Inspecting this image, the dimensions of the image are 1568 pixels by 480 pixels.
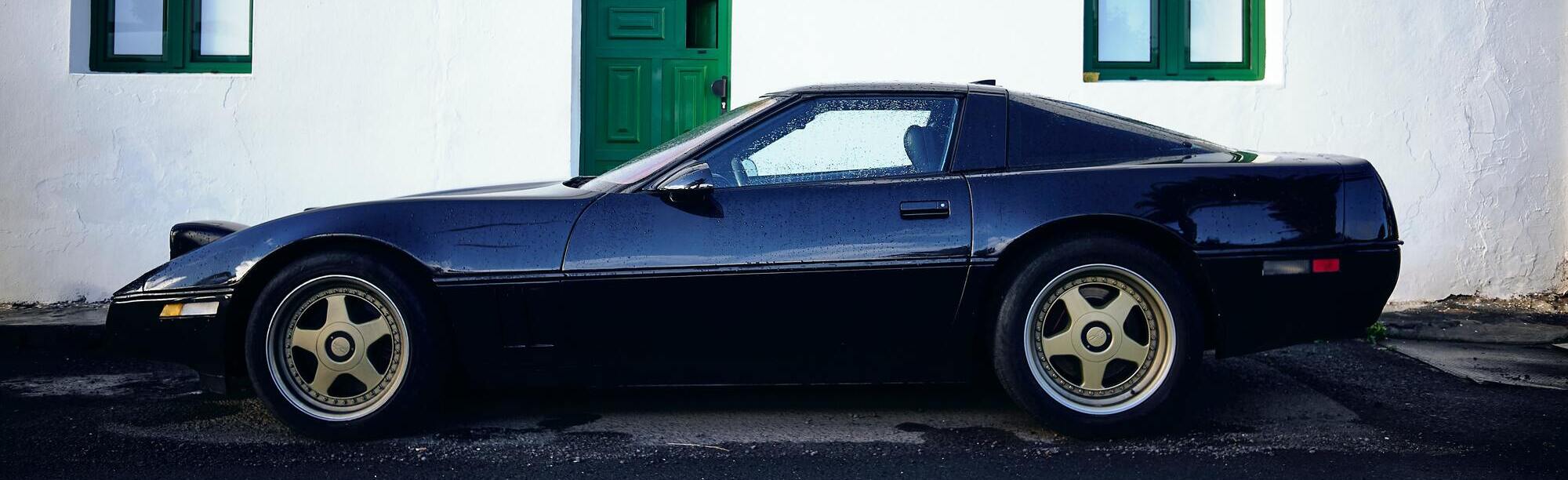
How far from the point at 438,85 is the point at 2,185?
8.32 ft

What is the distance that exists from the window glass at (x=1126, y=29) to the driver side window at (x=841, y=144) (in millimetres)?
3942

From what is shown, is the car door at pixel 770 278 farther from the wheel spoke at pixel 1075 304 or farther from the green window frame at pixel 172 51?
the green window frame at pixel 172 51

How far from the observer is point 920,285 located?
154 inches

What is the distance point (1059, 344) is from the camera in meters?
3.94

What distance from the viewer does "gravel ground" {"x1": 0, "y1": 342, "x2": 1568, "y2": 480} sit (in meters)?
3.63

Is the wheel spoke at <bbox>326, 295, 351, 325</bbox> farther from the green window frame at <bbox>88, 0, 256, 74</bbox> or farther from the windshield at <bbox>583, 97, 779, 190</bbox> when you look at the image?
the green window frame at <bbox>88, 0, 256, 74</bbox>

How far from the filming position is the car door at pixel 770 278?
3.90 m

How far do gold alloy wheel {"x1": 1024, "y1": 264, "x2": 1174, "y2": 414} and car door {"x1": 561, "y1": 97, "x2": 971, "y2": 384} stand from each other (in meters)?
0.29

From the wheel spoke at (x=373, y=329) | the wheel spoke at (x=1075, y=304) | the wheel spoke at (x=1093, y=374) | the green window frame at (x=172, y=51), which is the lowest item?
the wheel spoke at (x=1093, y=374)

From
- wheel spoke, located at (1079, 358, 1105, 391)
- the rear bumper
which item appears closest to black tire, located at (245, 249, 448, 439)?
wheel spoke, located at (1079, 358, 1105, 391)

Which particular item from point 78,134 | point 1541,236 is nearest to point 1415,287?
point 1541,236

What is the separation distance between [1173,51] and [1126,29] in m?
0.30

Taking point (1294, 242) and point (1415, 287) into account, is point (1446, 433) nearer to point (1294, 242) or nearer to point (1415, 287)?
point (1294, 242)

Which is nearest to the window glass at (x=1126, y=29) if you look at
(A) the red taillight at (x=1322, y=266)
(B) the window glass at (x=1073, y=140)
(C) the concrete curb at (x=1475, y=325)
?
(C) the concrete curb at (x=1475, y=325)
